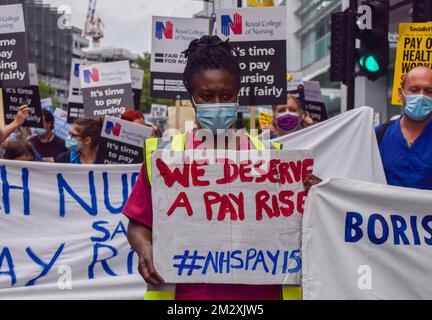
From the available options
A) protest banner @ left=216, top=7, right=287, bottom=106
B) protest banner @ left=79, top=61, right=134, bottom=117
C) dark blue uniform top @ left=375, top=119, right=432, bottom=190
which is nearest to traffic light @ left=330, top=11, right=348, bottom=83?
protest banner @ left=79, top=61, right=134, bottom=117

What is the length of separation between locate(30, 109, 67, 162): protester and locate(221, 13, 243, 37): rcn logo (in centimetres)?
292

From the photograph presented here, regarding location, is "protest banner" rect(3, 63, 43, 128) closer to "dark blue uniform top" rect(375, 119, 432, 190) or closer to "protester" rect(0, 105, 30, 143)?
"protester" rect(0, 105, 30, 143)

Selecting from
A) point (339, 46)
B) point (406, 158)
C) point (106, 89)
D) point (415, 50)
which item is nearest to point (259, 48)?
point (415, 50)

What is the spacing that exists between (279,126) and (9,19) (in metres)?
3.24

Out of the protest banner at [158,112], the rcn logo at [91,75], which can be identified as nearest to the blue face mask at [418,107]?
the rcn logo at [91,75]

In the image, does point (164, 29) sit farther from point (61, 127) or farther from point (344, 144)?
point (344, 144)

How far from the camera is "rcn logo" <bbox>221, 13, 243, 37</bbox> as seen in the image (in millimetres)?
7746

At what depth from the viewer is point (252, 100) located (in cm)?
752

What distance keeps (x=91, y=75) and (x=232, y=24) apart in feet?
11.3

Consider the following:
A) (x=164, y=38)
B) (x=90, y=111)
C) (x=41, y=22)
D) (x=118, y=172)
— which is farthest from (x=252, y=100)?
(x=41, y=22)

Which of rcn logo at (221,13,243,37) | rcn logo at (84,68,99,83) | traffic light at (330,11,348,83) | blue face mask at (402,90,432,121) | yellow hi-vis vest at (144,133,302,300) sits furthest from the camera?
rcn logo at (84,68,99,83)

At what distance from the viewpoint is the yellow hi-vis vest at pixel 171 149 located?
3.29 m

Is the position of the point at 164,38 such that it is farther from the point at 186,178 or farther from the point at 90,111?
the point at 186,178

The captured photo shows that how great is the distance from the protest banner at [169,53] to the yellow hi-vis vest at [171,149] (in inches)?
239
